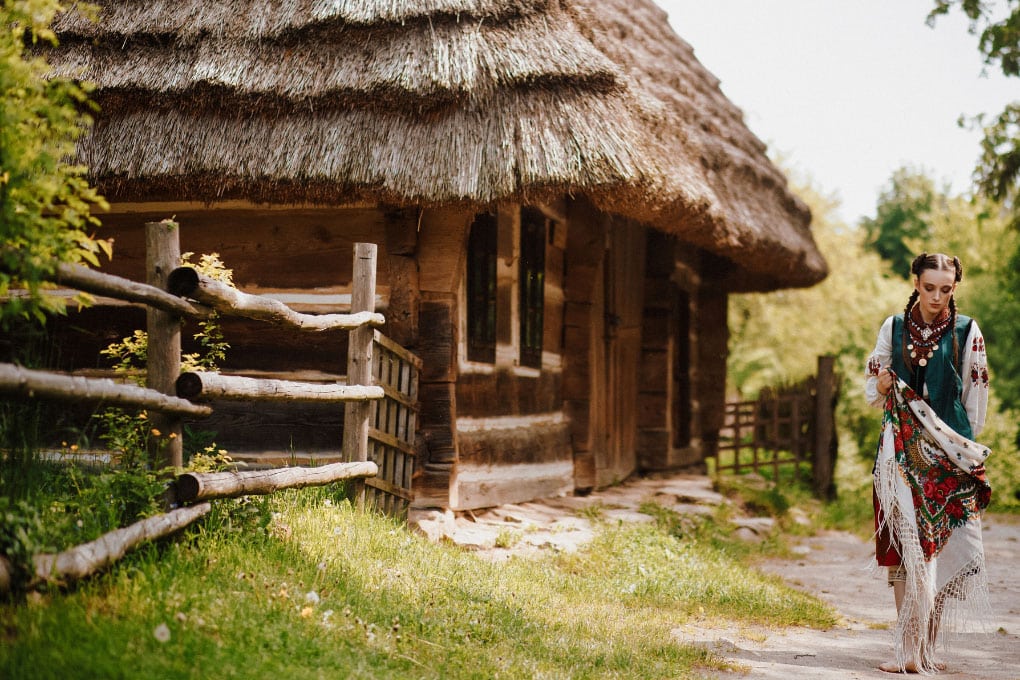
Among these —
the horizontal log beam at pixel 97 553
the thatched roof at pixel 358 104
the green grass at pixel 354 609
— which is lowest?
the green grass at pixel 354 609

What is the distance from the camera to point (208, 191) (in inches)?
250

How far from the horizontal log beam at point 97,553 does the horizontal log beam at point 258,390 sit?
0.47 m

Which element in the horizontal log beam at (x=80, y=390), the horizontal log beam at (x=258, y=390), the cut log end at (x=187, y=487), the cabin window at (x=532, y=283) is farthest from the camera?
the cabin window at (x=532, y=283)

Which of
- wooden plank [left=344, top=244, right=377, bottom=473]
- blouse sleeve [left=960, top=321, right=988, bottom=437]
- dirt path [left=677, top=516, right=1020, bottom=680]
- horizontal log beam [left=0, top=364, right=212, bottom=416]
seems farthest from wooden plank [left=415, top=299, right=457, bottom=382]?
blouse sleeve [left=960, top=321, right=988, bottom=437]

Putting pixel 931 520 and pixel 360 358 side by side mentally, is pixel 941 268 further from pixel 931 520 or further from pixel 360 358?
pixel 360 358

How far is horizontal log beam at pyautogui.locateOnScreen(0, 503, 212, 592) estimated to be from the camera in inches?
121

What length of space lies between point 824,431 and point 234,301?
8.83m

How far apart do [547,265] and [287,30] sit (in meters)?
3.09

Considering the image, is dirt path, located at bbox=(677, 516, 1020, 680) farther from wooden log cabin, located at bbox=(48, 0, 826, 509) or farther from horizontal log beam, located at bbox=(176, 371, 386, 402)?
wooden log cabin, located at bbox=(48, 0, 826, 509)

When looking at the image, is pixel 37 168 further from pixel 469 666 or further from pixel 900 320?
Answer: pixel 900 320

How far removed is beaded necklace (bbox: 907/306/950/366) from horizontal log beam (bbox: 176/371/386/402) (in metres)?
2.68

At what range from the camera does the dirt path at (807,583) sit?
177 inches

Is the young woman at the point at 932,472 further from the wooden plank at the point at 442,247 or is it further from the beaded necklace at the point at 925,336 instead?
the wooden plank at the point at 442,247

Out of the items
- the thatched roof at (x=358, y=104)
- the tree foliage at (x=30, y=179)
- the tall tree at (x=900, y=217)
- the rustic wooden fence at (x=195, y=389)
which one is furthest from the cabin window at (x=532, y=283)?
the tall tree at (x=900, y=217)
